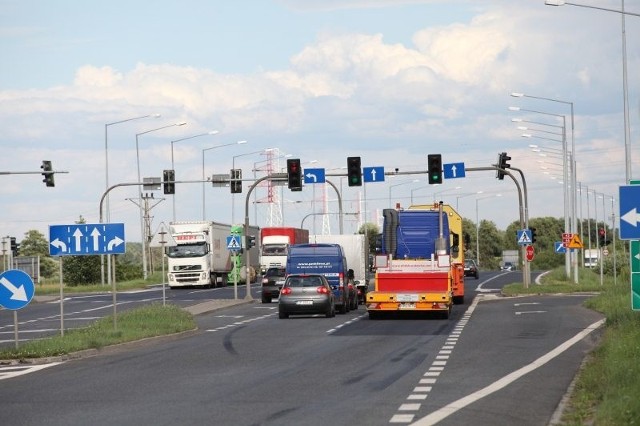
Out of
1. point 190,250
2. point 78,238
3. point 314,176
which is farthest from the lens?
point 190,250

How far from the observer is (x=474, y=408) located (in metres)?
16.7

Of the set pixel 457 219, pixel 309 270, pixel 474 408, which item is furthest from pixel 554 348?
pixel 457 219

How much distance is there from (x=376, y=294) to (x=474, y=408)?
985 inches

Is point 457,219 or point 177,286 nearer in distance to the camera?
point 457,219

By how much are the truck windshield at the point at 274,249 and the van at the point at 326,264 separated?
31.0 meters

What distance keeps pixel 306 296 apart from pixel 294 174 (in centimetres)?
1374

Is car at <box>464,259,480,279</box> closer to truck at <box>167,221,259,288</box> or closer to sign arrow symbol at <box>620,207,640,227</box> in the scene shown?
truck at <box>167,221,259,288</box>

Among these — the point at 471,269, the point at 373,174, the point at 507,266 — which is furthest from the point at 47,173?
the point at 507,266

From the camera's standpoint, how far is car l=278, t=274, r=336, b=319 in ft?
145

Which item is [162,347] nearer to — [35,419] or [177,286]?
[35,419]

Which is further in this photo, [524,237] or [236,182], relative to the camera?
[524,237]

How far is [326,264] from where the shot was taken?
50.5 m

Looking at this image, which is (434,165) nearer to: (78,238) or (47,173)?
(47,173)

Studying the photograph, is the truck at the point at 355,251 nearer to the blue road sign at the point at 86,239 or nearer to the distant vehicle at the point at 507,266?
the blue road sign at the point at 86,239
